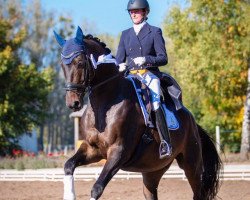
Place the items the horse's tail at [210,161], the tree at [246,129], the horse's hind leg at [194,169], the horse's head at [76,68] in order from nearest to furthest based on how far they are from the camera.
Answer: the horse's head at [76,68] < the horse's hind leg at [194,169] < the horse's tail at [210,161] < the tree at [246,129]

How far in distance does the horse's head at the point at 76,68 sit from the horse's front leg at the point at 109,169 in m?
0.89

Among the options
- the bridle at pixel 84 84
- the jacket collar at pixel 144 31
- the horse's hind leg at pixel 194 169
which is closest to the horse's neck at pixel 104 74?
the bridle at pixel 84 84

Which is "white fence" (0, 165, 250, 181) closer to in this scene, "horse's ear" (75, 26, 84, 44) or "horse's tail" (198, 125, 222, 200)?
"horse's tail" (198, 125, 222, 200)

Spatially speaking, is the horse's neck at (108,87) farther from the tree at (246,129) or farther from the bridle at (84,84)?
the tree at (246,129)

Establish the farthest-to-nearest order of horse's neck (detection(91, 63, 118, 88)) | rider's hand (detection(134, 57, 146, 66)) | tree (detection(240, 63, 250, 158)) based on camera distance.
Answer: tree (detection(240, 63, 250, 158)) → rider's hand (detection(134, 57, 146, 66)) → horse's neck (detection(91, 63, 118, 88))

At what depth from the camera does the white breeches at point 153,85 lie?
8.64m

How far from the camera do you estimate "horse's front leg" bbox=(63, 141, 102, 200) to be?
25.7 feet

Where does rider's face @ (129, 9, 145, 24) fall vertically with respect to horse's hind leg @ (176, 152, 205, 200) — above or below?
above

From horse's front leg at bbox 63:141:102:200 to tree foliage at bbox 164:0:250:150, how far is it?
22.9 m

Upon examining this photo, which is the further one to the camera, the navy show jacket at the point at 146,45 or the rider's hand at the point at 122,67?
the navy show jacket at the point at 146,45

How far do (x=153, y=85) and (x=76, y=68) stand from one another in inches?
63.2

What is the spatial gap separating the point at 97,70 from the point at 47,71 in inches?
1150

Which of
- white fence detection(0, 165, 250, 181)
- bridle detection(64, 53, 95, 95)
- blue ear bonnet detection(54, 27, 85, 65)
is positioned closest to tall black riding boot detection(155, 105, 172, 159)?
bridle detection(64, 53, 95, 95)

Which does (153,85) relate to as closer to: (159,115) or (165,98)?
(159,115)
